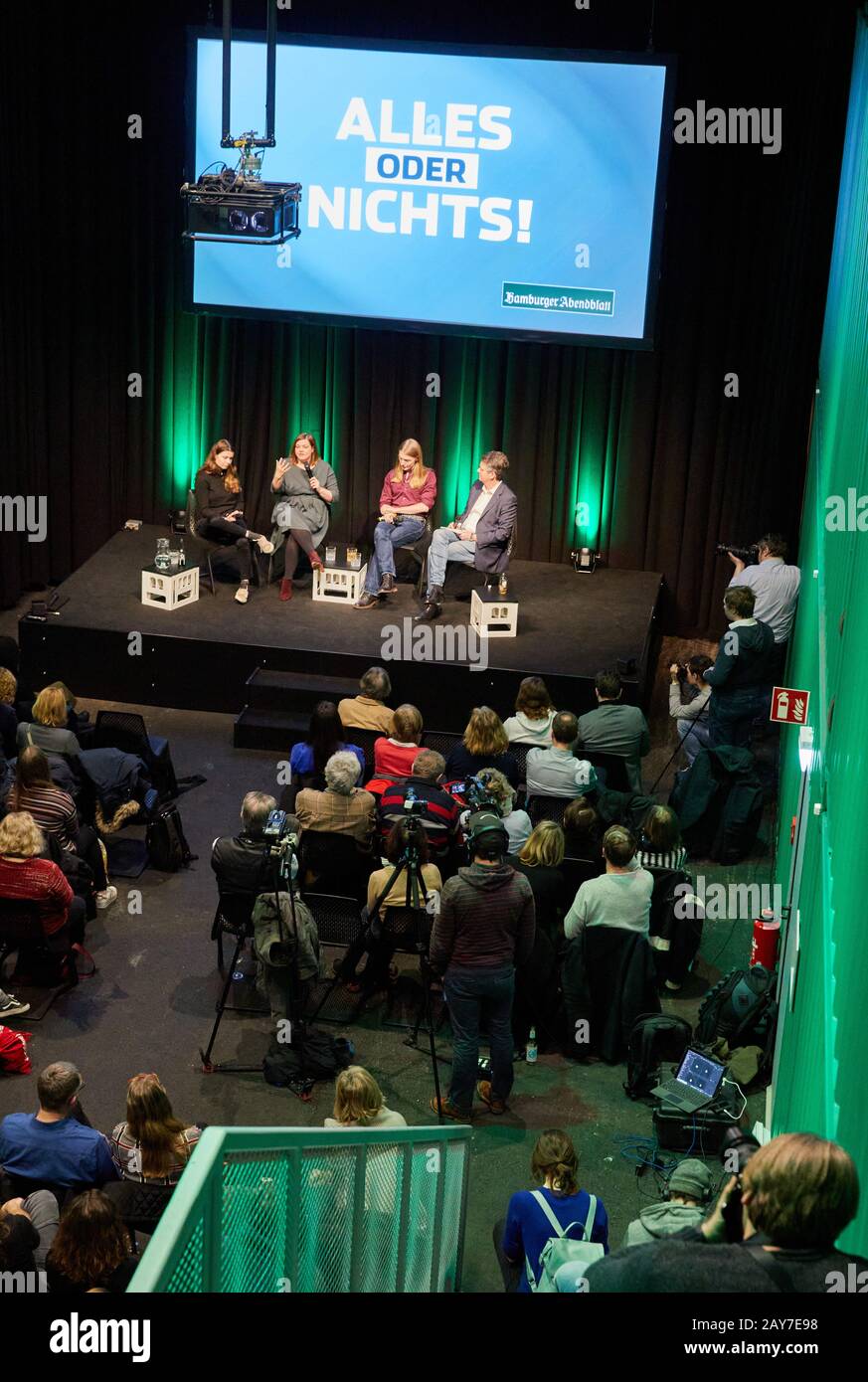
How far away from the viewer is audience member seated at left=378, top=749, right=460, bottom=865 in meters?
6.78

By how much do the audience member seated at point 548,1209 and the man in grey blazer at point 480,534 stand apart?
594 cm

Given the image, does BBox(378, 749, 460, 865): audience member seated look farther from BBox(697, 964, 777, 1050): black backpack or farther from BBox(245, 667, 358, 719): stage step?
BBox(245, 667, 358, 719): stage step

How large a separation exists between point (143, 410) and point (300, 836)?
6004 mm

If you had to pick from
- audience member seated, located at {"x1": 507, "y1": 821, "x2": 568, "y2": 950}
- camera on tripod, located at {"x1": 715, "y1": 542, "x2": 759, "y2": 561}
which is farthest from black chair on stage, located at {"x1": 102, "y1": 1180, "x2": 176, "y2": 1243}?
camera on tripod, located at {"x1": 715, "y1": 542, "x2": 759, "y2": 561}

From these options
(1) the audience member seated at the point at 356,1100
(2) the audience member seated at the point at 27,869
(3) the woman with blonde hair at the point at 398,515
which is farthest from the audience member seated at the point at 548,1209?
(3) the woman with blonde hair at the point at 398,515

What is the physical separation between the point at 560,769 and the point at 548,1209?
10.4ft

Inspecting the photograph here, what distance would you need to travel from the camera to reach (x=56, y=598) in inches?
395

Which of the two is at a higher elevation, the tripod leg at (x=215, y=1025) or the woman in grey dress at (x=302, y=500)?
the woman in grey dress at (x=302, y=500)

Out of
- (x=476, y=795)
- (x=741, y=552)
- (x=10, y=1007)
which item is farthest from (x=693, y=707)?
(x=10, y=1007)

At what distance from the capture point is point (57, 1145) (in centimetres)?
477

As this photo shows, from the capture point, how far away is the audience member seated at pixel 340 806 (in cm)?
668

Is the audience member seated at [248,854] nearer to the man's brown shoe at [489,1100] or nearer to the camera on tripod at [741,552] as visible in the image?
the man's brown shoe at [489,1100]

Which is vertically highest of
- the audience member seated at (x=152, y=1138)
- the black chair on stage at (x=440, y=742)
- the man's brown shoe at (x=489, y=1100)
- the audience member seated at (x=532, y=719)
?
the audience member seated at (x=532, y=719)

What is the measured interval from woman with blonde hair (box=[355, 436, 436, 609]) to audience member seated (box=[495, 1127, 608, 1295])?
6.31 meters
